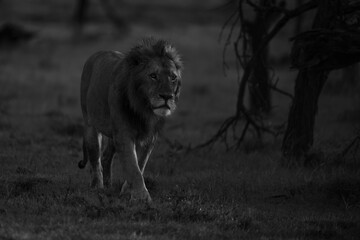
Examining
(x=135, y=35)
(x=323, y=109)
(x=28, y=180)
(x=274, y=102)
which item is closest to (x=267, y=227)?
(x=28, y=180)

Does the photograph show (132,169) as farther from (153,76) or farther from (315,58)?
(315,58)

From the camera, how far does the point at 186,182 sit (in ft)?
29.9

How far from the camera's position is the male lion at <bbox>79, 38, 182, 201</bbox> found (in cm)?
757

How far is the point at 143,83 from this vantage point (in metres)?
7.71

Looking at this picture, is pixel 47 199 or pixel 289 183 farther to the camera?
pixel 289 183

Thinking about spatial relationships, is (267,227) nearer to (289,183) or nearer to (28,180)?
(289,183)

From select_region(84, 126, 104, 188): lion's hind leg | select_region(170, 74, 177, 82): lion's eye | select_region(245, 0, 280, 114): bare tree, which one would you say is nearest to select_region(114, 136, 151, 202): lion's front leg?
select_region(170, 74, 177, 82): lion's eye

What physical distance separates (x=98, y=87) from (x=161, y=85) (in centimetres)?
132

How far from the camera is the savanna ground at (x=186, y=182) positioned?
669 centimetres

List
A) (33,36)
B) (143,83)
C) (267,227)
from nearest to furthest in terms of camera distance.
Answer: (267,227)
(143,83)
(33,36)

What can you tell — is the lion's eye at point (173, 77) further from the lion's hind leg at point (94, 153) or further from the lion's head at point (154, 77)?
the lion's hind leg at point (94, 153)

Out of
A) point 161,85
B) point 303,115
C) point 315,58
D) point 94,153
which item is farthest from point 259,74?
point 161,85

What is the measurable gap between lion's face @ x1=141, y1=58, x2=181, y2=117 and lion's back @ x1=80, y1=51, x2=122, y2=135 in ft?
2.75

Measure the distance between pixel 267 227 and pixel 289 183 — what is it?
81.3 inches
